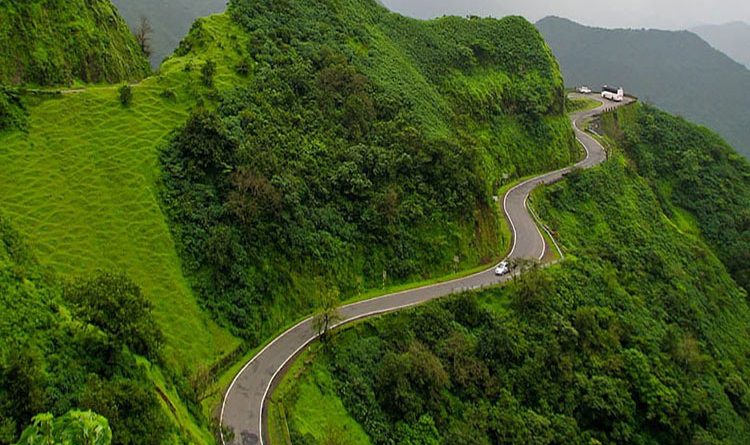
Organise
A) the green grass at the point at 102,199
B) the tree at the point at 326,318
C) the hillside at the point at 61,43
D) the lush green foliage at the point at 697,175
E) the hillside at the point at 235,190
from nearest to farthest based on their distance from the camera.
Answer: the hillside at the point at 235,190 → the green grass at the point at 102,199 → the tree at the point at 326,318 → the hillside at the point at 61,43 → the lush green foliage at the point at 697,175

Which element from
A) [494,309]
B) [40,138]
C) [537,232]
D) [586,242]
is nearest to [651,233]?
[586,242]

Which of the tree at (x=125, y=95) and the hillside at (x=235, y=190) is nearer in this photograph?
the hillside at (x=235, y=190)

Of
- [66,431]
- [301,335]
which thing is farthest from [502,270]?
[66,431]

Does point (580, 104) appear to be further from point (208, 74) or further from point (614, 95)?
point (208, 74)

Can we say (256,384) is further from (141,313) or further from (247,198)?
(247,198)

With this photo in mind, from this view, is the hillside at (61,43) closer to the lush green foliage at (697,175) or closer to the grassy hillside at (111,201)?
the grassy hillside at (111,201)

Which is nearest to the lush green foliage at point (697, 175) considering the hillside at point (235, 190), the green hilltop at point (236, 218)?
the green hilltop at point (236, 218)
